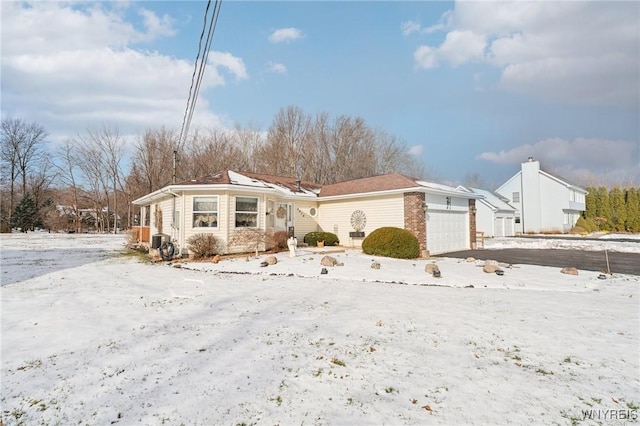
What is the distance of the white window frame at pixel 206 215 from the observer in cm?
1252

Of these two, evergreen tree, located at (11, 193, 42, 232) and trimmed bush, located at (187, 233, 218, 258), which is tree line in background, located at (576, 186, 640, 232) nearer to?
trimmed bush, located at (187, 233, 218, 258)

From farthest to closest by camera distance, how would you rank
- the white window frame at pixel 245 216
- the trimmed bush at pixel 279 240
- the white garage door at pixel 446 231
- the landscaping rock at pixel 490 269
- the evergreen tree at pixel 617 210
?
1. the evergreen tree at pixel 617 210
2. the white garage door at pixel 446 231
3. the trimmed bush at pixel 279 240
4. the white window frame at pixel 245 216
5. the landscaping rock at pixel 490 269

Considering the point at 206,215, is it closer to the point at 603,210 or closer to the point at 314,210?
the point at 314,210

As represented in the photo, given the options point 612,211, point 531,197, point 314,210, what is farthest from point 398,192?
point 612,211

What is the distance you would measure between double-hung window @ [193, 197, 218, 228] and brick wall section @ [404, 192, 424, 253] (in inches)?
320

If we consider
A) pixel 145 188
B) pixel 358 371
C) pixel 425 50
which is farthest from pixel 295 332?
pixel 145 188

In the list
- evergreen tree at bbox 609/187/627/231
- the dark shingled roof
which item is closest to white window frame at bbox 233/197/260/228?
the dark shingled roof

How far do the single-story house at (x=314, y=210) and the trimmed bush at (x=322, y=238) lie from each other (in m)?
0.48

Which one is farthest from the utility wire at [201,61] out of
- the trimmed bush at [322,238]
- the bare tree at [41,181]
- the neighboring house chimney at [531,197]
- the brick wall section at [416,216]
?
the bare tree at [41,181]

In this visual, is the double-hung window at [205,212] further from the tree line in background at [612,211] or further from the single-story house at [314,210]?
the tree line in background at [612,211]

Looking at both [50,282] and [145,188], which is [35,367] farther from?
[145,188]

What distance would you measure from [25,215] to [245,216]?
3578 centimetres

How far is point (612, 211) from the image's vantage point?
3403 cm

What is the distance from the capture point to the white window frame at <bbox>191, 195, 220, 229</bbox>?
1252 centimetres
